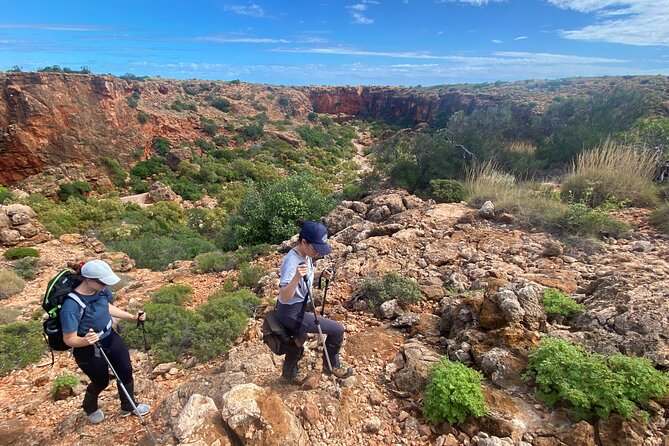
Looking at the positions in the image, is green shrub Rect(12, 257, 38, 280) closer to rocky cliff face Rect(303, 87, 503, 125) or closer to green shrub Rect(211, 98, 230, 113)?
green shrub Rect(211, 98, 230, 113)

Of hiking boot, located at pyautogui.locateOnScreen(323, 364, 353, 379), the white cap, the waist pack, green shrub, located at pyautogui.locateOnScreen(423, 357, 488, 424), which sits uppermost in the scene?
the white cap

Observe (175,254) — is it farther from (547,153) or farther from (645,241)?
(547,153)

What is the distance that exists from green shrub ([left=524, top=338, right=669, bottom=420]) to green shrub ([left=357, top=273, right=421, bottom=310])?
177 cm

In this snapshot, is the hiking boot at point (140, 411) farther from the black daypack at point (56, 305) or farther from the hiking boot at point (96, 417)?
the black daypack at point (56, 305)

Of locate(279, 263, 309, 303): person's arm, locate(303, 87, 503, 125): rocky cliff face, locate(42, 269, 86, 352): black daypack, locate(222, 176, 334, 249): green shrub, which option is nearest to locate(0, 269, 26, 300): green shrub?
locate(222, 176, 334, 249): green shrub

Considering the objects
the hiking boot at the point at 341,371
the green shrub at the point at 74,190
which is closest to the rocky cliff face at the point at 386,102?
the green shrub at the point at 74,190

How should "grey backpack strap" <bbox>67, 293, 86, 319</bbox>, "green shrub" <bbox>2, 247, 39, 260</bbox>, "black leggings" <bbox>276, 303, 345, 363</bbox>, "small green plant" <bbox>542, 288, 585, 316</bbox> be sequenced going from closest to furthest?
"grey backpack strap" <bbox>67, 293, 86, 319</bbox> < "black leggings" <bbox>276, 303, 345, 363</bbox> < "small green plant" <bbox>542, 288, 585, 316</bbox> < "green shrub" <bbox>2, 247, 39, 260</bbox>

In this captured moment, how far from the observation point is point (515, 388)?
2.81m

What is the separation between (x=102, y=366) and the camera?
2.89m

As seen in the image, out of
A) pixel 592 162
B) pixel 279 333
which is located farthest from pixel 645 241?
pixel 279 333

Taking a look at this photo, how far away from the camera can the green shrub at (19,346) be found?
4.32 meters

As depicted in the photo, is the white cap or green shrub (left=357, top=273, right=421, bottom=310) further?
green shrub (left=357, top=273, right=421, bottom=310)

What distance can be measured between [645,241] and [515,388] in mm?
3778

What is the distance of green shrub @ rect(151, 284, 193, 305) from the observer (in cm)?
554
